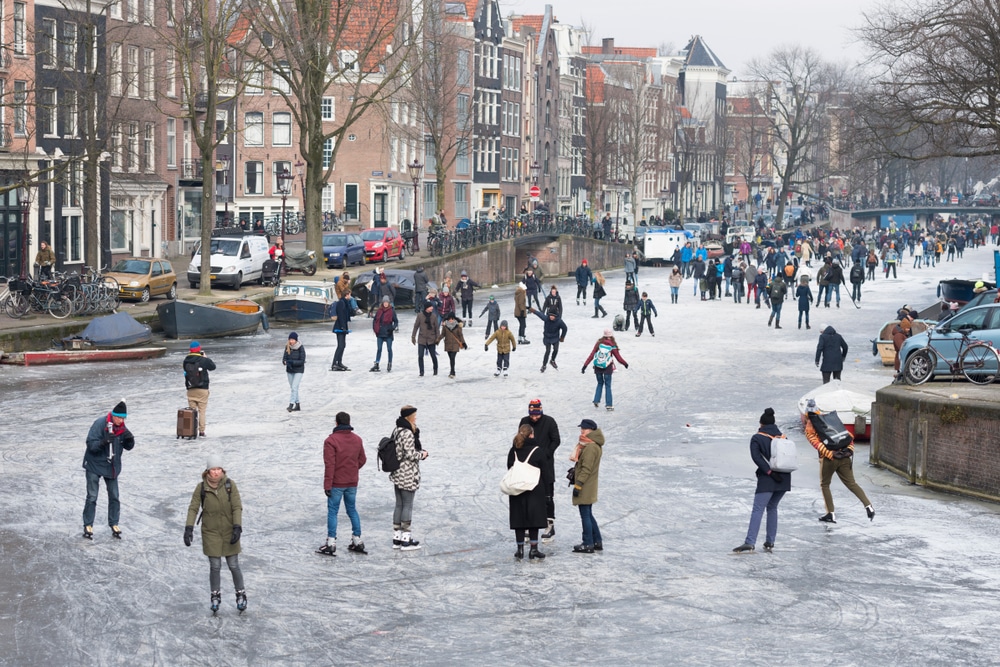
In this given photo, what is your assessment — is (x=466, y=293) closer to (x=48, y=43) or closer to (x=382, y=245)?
(x=382, y=245)

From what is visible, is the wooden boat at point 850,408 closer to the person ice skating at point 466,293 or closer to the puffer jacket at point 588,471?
the puffer jacket at point 588,471

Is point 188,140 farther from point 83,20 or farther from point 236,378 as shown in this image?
point 236,378

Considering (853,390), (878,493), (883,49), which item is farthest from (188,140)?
(878,493)

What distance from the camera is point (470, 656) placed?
11.9 meters

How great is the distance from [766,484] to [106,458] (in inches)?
261

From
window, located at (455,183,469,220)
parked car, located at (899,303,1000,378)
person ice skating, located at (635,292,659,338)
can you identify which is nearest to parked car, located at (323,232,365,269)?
person ice skating, located at (635,292,659,338)

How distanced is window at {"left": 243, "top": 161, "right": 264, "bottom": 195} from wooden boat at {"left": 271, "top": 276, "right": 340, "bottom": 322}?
3414 cm

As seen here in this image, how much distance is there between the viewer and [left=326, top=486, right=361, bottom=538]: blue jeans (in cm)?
1486

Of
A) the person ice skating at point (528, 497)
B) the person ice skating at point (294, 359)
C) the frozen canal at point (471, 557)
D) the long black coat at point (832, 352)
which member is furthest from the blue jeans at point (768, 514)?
the long black coat at point (832, 352)

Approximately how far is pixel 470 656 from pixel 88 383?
58.5ft

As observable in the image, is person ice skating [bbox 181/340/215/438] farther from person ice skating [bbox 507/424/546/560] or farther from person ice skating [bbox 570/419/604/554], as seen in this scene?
person ice skating [bbox 570/419/604/554]

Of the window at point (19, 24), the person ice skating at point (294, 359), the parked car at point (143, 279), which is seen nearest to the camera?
the person ice skating at point (294, 359)

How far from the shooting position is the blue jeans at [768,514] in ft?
50.2

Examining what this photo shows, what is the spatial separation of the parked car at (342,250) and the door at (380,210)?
22.0m
